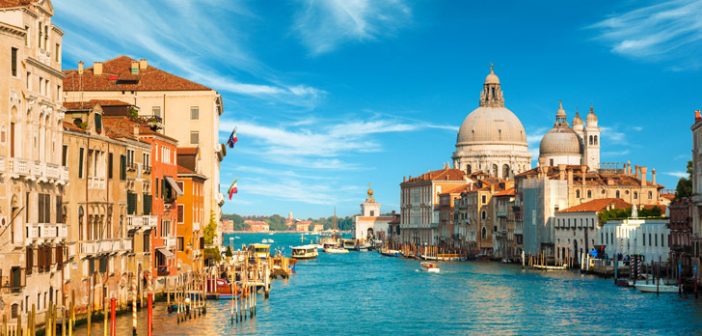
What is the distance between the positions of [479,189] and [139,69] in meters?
62.1

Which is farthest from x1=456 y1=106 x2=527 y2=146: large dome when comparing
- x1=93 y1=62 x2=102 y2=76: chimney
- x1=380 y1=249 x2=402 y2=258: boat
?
x1=93 y1=62 x2=102 y2=76: chimney

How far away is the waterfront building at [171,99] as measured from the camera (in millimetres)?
55750

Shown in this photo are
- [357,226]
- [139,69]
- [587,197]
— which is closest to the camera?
[139,69]

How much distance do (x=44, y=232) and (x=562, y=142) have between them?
106 m

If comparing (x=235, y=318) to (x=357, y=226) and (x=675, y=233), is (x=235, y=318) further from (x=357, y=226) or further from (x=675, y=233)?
(x=357, y=226)

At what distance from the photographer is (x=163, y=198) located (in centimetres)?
4147

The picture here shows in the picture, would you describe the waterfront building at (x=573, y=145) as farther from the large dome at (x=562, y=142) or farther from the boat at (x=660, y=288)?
the boat at (x=660, y=288)

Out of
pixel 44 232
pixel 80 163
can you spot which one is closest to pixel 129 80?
pixel 80 163

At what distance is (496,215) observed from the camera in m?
107

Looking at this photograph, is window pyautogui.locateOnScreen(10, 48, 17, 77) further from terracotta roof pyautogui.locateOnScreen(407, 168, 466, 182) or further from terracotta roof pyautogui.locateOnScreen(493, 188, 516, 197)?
terracotta roof pyautogui.locateOnScreen(407, 168, 466, 182)

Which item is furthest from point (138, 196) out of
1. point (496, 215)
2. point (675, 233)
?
point (496, 215)

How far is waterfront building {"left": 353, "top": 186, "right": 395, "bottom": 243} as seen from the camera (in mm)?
166375

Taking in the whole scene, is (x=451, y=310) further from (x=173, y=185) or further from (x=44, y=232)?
(x=44, y=232)

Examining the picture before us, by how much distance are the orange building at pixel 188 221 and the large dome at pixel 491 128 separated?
99.9m
